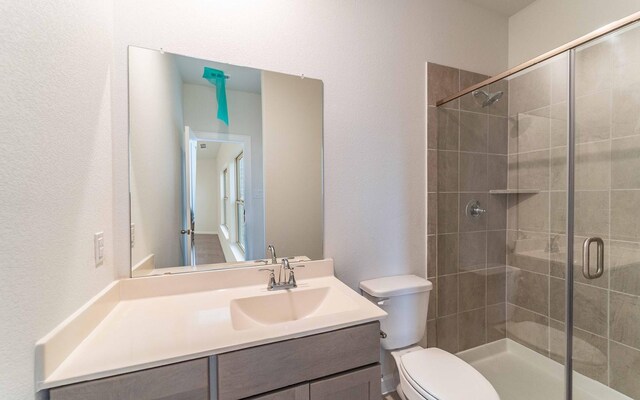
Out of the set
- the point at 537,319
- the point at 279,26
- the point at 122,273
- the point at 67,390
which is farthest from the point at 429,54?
the point at 67,390

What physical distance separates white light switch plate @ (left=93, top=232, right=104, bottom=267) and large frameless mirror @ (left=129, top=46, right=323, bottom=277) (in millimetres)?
167

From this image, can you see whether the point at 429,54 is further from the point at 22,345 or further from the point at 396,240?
the point at 22,345

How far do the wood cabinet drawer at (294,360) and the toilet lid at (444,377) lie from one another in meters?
0.38

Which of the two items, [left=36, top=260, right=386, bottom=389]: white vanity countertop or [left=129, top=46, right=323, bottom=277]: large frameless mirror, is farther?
[left=129, top=46, right=323, bottom=277]: large frameless mirror

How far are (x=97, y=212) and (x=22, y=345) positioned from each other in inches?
19.1

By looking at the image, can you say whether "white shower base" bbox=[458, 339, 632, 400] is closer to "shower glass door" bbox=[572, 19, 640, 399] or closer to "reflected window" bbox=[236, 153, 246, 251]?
"shower glass door" bbox=[572, 19, 640, 399]

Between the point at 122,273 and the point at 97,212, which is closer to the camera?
the point at 97,212

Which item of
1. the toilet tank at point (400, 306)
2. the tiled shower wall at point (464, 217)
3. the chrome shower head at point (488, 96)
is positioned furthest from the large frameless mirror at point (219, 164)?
the chrome shower head at point (488, 96)

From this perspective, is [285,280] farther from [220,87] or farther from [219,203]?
[220,87]

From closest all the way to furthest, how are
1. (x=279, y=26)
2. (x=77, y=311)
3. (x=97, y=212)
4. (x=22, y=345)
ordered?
1. (x=22, y=345)
2. (x=77, y=311)
3. (x=97, y=212)
4. (x=279, y=26)

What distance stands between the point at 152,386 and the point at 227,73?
4.20 ft

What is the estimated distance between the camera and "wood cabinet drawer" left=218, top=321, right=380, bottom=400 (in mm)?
784

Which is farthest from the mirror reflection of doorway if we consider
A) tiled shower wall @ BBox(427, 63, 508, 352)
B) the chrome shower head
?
the chrome shower head

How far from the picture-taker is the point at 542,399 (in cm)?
156
